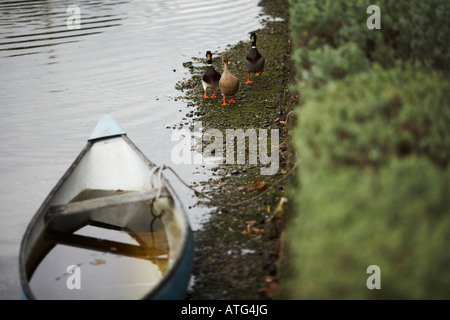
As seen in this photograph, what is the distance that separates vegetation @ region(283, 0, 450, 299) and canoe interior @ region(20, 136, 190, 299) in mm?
1791

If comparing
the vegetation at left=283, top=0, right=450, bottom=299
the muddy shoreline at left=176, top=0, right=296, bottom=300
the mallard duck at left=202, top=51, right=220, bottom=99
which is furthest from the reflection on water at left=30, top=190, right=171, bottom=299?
the mallard duck at left=202, top=51, right=220, bottom=99

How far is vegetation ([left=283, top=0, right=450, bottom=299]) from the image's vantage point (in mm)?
3271

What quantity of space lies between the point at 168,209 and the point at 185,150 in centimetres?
372

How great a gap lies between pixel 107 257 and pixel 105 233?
656 millimetres

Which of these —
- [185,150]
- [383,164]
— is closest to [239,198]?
[185,150]

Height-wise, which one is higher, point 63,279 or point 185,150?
point 185,150

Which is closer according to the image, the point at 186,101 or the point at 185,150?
the point at 185,150

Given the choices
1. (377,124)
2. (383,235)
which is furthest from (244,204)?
(383,235)

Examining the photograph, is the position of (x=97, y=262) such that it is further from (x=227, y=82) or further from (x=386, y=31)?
(x=227, y=82)

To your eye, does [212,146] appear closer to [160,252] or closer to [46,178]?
[46,178]

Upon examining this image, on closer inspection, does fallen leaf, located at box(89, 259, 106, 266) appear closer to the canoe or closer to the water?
the canoe

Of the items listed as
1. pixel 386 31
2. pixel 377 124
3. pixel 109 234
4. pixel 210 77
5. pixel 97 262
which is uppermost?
pixel 386 31

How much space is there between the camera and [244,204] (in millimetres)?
→ 7984
